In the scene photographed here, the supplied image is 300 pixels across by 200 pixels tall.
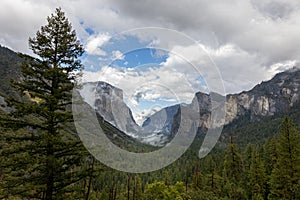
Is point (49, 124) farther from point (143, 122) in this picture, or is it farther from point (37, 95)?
point (143, 122)

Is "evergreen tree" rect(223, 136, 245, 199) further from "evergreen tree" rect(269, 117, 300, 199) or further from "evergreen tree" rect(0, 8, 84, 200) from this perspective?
"evergreen tree" rect(0, 8, 84, 200)

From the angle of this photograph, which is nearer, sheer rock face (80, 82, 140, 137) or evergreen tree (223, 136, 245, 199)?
sheer rock face (80, 82, 140, 137)

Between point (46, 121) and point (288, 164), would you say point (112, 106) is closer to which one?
point (46, 121)

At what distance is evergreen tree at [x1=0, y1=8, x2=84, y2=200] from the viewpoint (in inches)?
490

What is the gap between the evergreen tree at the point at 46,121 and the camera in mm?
12438

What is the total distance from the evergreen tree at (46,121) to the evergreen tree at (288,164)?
77.9 ft

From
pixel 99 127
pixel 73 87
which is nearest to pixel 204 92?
pixel 99 127

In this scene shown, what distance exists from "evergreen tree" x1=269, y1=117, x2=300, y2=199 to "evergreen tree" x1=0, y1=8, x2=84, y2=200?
23.8m

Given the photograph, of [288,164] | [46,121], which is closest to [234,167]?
[288,164]

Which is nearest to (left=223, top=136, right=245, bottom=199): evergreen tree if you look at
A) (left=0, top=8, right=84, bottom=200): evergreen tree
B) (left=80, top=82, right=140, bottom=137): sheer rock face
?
(left=0, top=8, right=84, bottom=200): evergreen tree

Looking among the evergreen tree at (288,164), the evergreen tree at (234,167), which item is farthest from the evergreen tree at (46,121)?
the evergreen tree at (234,167)

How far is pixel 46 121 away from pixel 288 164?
26.0 meters

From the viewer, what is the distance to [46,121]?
12.9 m

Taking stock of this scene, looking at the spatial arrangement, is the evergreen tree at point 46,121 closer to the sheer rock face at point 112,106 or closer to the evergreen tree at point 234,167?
the sheer rock face at point 112,106
